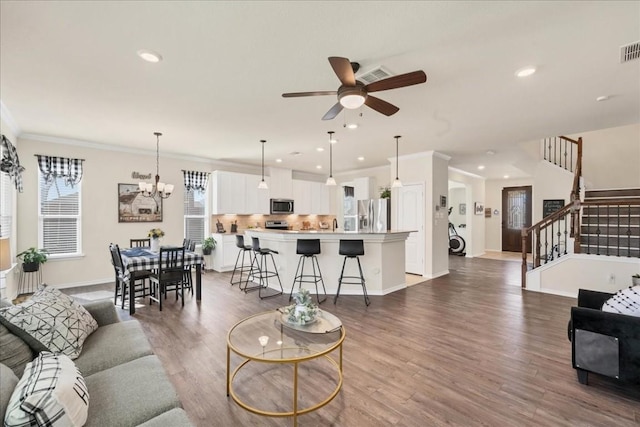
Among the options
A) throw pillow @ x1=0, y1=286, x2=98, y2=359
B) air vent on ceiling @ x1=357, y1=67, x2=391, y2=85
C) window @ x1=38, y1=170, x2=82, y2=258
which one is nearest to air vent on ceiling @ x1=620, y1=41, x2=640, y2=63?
air vent on ceiling @ x1=357, y1=67, x2=391, y2=85

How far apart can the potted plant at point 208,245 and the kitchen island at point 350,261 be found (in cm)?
248

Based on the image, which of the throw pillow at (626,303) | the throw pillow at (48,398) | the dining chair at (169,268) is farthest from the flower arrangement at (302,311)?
the dining chair at (169,268)

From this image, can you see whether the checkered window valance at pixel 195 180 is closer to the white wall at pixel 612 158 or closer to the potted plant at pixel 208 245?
the potted plant at pixel 208 245

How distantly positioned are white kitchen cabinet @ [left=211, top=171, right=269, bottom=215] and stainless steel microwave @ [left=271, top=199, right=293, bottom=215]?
208 mm

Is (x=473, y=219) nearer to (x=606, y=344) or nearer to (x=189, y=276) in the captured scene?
(x=606, y=344)

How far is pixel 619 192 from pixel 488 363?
5.93 m

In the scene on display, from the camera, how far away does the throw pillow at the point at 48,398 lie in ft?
3.51

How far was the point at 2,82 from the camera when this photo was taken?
10.1 ft

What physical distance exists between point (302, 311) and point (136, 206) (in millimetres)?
5421

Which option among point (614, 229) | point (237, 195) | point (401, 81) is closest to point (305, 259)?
point (237, 195)

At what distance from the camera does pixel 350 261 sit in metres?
5.03

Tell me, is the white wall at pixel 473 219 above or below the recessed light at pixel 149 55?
below

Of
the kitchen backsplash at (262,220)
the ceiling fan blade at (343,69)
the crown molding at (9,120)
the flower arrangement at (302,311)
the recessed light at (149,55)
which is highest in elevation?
the recessed light at (149,55)

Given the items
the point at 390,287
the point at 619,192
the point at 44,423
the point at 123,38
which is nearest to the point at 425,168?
the point at 390,287
